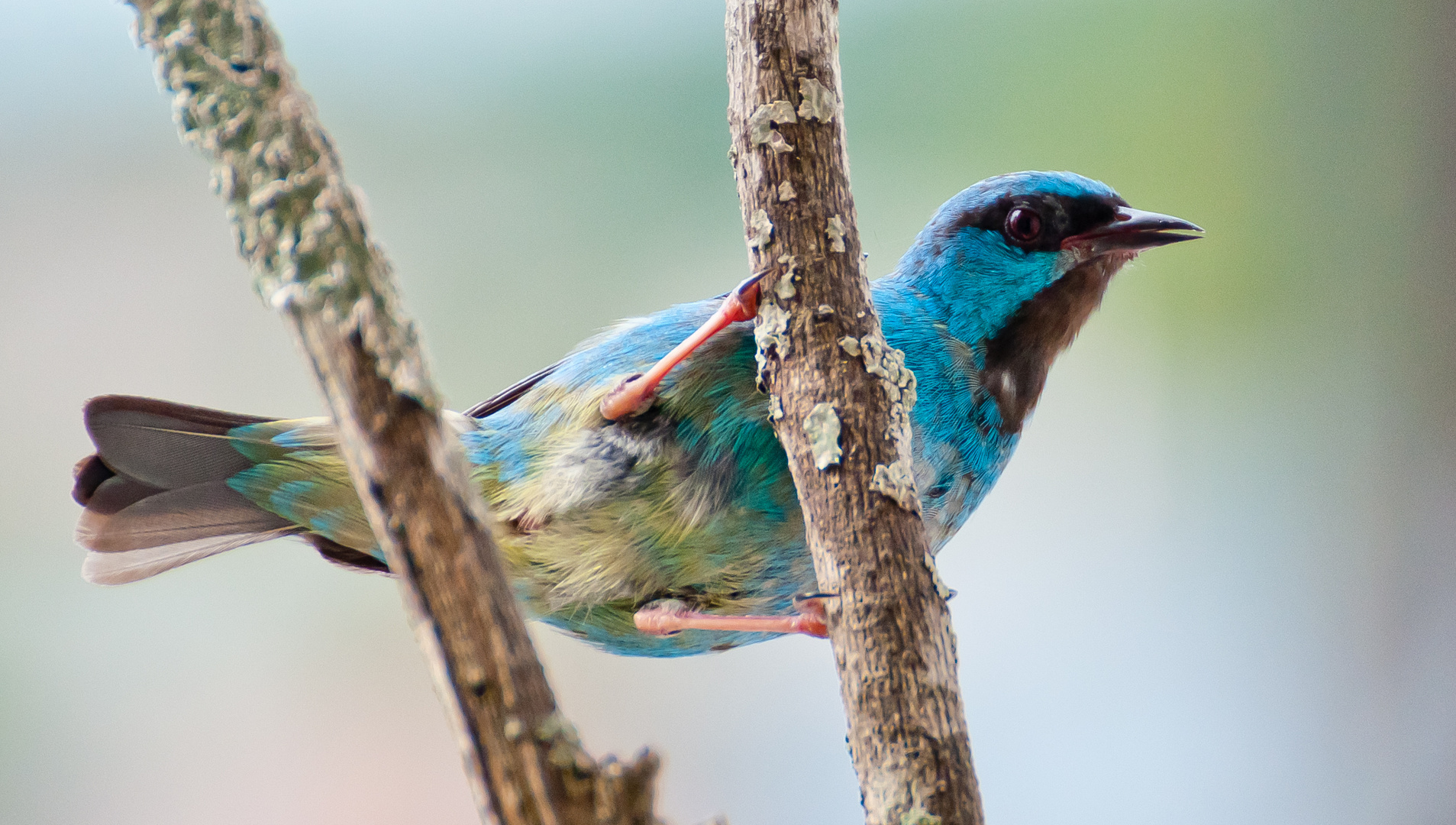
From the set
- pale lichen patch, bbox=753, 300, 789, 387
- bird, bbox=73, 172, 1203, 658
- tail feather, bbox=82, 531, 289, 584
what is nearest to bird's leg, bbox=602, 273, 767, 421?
bird, bbox=73, 172, 1203, 658

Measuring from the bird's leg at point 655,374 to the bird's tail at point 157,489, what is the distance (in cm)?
54

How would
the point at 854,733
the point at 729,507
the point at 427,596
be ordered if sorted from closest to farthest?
the point at 427,596 < the point at 854,733 < the point at 729,507

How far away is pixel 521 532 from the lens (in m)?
1.49

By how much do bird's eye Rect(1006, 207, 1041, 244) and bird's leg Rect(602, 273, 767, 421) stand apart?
1.71ft

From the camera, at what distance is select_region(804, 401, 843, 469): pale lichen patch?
1057mm

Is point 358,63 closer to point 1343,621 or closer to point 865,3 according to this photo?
point 865,3

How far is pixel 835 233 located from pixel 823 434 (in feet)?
0.71

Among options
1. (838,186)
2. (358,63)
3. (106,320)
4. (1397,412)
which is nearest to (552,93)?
(358,63)

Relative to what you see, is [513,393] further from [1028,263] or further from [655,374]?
[1028,263]

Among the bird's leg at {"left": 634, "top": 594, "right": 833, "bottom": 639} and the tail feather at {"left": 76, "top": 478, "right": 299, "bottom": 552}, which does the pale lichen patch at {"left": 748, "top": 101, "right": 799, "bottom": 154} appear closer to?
the bird's leg at {"left": 634, "top": 594, "right": 833, "bottom": 639}

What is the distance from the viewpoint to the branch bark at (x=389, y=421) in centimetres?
78

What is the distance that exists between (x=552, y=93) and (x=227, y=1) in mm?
2307

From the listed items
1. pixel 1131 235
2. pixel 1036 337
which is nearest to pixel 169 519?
pixel 1036 337

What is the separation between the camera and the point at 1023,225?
1.63m
